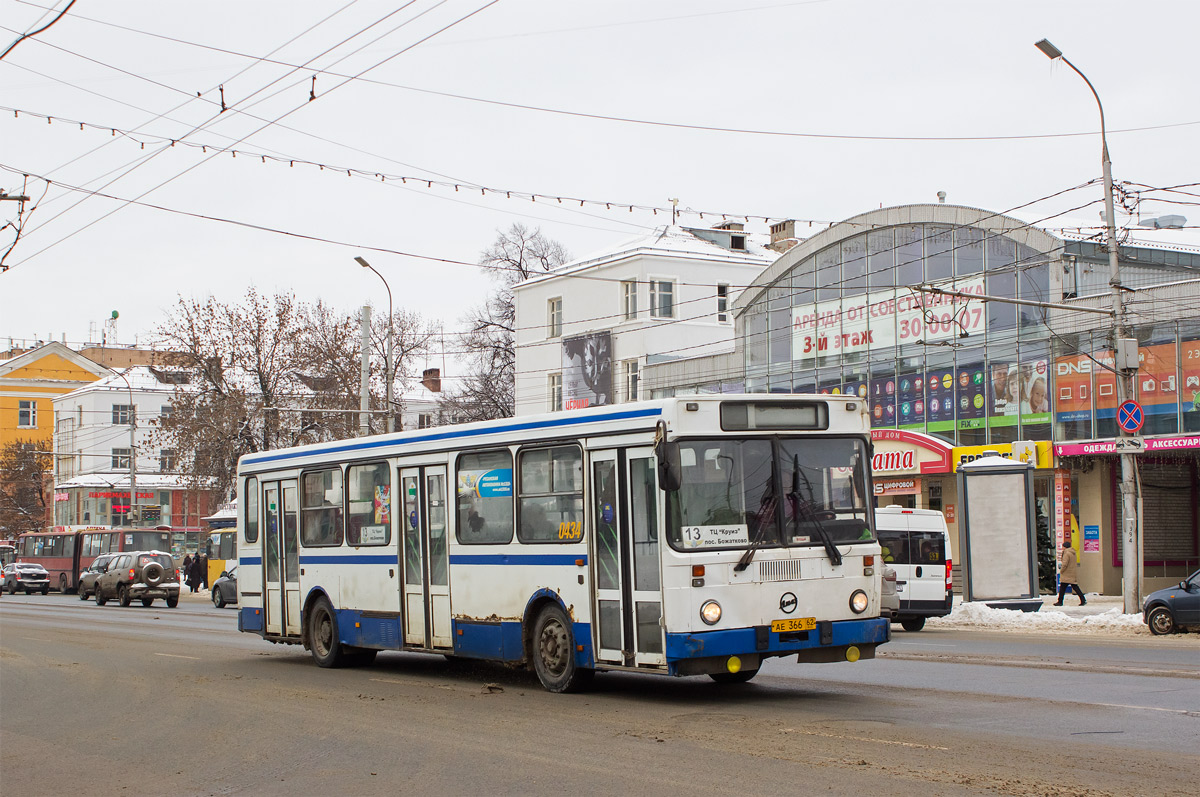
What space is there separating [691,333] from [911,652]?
3972 cm

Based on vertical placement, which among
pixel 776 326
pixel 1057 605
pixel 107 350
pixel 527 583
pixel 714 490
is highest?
pixel 107 350

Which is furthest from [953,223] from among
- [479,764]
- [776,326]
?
[479,764]

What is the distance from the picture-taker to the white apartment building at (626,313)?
56.0 m

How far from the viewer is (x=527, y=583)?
45.4ft

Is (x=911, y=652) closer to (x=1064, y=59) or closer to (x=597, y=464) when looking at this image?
(x=597, y=464)

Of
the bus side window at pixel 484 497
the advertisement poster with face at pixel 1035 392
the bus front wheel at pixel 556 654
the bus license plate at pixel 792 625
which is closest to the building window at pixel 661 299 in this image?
the advertisement poster with face at pixel 1035 392

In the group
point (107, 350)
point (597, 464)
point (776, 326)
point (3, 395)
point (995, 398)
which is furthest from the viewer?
point (107, 350)

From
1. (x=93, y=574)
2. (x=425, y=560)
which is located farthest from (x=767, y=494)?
(x=93, y=574)

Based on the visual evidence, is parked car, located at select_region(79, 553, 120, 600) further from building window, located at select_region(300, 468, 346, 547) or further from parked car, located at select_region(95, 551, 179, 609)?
building window, located at select_region(300, 468, 346, 547)

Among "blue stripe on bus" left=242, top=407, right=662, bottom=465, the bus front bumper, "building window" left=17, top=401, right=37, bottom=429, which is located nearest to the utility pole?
"blue stripe on bus" left=242, top=407, right=662, bottom=465

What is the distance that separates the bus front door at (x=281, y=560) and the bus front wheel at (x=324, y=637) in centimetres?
47

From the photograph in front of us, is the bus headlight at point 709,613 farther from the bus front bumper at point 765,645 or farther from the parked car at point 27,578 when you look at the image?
the parked car at point 27,578

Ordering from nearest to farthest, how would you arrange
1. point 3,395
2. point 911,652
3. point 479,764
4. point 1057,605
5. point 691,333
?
point 479,764 < point 911,652 < point 1057,605 < point 691,333 < point 3,395

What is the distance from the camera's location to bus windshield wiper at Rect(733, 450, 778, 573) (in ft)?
39.4
